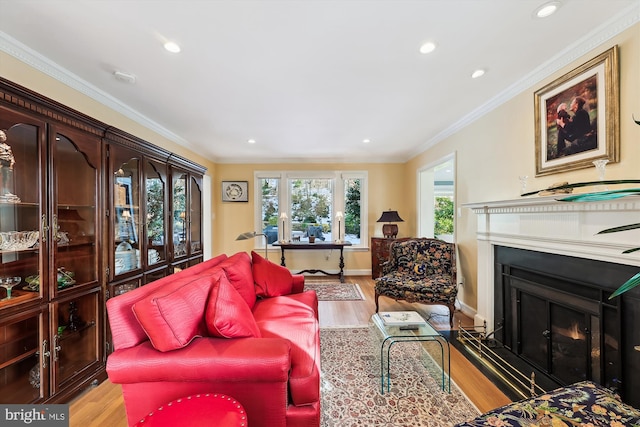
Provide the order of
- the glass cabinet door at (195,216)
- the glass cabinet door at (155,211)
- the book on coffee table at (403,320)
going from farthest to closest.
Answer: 1. the glass cabinet door at (195,216)
2. the glass cabinet door at (155,211)
3. the book on coffee table at (403,320)

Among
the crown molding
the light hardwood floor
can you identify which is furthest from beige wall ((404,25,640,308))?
the crown molding

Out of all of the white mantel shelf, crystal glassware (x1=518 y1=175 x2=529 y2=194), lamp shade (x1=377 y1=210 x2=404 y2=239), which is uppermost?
crystal glassware (x1=518 y1=175 x2=529 y2=194)

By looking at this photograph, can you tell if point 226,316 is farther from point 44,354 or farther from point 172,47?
point 172,47

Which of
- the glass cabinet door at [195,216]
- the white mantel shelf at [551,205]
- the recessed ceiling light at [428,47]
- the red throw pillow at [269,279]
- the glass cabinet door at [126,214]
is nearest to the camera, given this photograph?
the white mantel shelf at [551,205]

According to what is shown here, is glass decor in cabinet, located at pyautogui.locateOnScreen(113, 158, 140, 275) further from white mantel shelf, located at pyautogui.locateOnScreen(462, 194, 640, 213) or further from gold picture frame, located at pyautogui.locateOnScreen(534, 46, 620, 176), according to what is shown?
gold picture frame, located at pyautogui.locateOnScreen(534, 46, 620, 176)

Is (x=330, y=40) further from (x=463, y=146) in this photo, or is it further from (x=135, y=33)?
(x=463, y=146)

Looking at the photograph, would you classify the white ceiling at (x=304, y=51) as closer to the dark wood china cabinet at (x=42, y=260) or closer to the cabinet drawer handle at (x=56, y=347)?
the dark wood china cabinet at (x=42, y=260)

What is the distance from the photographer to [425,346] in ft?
7.33

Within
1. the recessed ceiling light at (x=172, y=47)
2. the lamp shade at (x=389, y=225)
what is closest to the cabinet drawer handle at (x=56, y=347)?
the recessed ceiling light at (x=172, y=47)

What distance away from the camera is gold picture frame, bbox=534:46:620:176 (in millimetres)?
1662

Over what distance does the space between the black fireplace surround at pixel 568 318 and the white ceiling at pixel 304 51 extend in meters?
1.51

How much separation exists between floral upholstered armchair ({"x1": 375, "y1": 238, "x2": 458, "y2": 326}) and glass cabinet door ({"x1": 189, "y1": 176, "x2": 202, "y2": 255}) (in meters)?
2.39

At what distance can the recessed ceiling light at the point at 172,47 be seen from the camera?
1785mm
